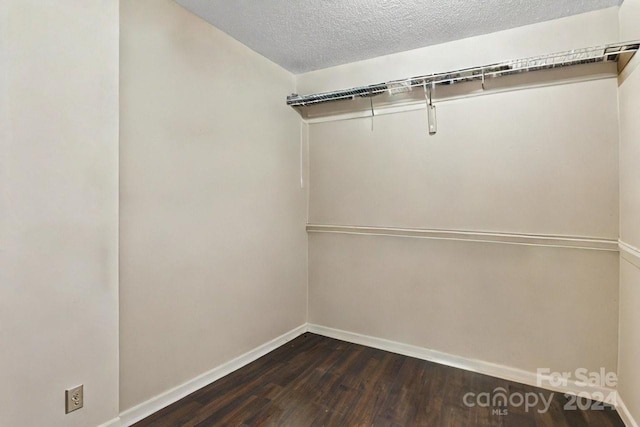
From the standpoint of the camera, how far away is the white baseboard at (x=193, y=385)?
181 centimetres

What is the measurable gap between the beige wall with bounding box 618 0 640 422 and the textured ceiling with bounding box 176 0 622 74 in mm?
521

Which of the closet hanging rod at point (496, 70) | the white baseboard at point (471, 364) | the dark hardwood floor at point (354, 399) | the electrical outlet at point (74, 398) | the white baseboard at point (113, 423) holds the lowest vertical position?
the dark hardwood floor at point (354, 399)

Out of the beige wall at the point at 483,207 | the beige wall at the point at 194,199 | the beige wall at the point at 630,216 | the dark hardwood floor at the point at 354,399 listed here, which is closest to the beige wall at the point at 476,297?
the beige wall at the point at 483,207

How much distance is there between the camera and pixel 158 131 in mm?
1932

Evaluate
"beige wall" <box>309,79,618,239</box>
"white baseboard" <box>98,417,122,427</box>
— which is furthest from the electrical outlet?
"beige wall" <box>309,79,618,239</box>

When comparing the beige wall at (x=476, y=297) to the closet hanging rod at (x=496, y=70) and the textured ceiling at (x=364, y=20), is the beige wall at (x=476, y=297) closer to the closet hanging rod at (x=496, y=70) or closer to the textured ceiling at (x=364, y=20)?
the closet hanging rod at (x=496, y=70)

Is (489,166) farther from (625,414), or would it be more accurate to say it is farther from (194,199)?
(194,199)

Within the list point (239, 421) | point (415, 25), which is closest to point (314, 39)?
point (415, 25)

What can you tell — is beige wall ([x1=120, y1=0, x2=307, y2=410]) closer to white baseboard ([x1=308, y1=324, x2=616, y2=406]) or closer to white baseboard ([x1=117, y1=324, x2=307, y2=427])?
white baseboard ([x1=117, y1=324, x2=307, y2=427])

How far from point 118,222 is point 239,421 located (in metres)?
1.35

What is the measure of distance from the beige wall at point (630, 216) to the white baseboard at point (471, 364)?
18cm

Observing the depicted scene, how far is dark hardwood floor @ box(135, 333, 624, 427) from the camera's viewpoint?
1.85m

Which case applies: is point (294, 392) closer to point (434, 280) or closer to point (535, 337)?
point (434, 280)

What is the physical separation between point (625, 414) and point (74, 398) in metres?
3.00
